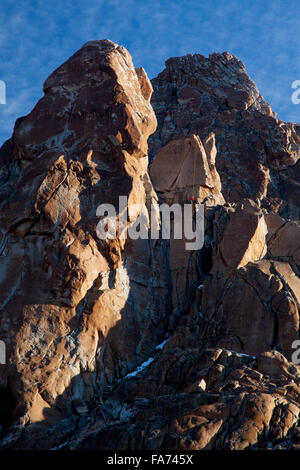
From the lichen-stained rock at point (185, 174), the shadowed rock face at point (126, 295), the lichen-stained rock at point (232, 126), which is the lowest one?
the shadowed rock face at point (126, 295)

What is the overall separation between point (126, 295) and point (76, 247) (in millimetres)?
3607

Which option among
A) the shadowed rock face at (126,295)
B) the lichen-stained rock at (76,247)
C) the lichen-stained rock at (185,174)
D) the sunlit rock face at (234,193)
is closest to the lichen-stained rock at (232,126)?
the sunlit rock face at (234,193)

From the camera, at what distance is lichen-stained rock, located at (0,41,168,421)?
104 feet

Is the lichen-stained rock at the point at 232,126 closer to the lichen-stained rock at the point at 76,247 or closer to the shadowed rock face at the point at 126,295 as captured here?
the shadowed rock face at the point at 126,295

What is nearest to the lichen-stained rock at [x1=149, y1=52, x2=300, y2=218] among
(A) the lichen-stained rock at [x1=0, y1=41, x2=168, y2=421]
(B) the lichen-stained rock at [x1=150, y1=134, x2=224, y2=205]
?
(B) the lichen-stained rock at [x1=150, y1=134, x2=224, y2=205]

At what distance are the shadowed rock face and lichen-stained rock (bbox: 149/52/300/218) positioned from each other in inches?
799

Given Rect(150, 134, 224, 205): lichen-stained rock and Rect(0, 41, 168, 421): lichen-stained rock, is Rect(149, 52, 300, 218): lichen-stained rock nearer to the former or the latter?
Rect(150, 134, 224, 205): lichen-stained rock

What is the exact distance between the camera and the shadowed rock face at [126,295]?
26.8m

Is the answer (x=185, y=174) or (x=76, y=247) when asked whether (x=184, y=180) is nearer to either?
(x=185, y=174)

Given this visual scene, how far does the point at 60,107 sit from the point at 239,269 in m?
13.1

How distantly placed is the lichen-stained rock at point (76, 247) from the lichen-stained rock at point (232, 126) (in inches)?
967

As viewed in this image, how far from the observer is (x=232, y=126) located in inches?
2734

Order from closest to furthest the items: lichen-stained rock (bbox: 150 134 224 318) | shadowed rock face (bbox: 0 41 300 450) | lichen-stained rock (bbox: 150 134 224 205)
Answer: shadowed rock face (bbox: 0 41 300 450)
lichen-stained rock (bbox: 150 134 224 318)
lichen-stained rock (bbox: 150 134 224 205)

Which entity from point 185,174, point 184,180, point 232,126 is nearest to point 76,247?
point 184,180
